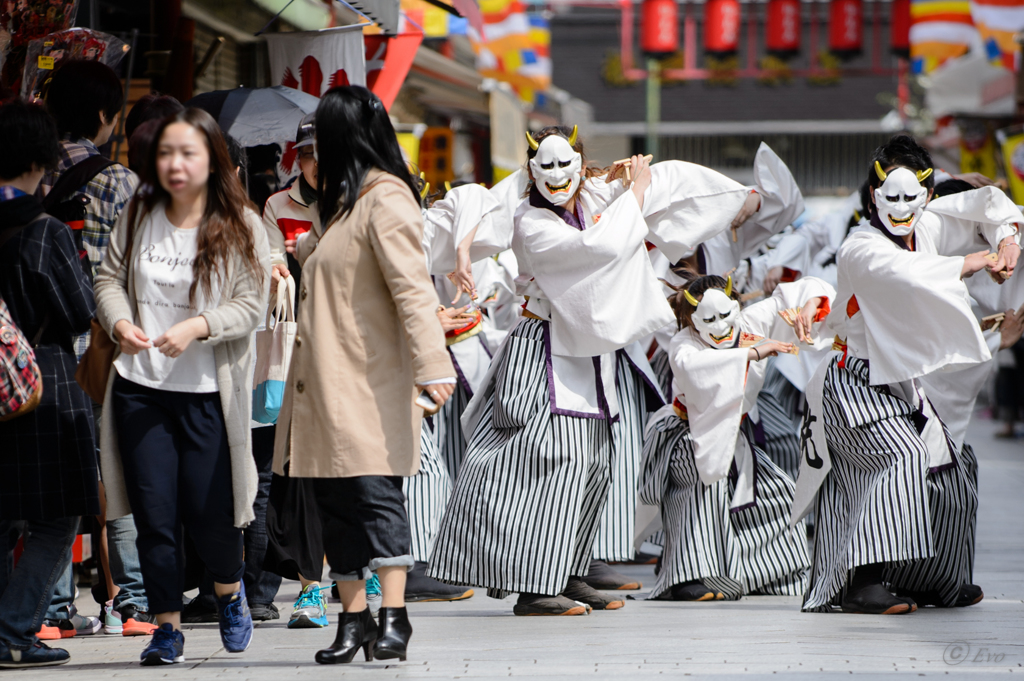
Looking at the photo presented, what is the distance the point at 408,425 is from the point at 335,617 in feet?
5.24

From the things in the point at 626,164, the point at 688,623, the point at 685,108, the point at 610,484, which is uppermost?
the point at 685,108

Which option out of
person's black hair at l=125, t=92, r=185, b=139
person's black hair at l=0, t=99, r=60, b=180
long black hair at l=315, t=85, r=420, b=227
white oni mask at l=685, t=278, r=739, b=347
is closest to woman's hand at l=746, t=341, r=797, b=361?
white oni mask at l=685, t=278, r=739, b=347

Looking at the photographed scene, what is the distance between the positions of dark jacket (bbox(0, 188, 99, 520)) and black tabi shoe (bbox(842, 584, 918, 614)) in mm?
2748

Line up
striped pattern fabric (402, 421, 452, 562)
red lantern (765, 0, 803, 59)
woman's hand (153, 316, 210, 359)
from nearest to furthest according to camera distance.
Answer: woman's hand (153, 316, 210, 359) < striped pattern fabric (402, 421, 452, 562) < red lantern (765, 0, 803, 59)

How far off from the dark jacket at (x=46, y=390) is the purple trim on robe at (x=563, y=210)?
6.23 ft

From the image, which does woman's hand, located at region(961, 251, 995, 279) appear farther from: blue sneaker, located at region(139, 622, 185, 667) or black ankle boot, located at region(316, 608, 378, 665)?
blue sneaker, located at region(139, 622, 185, 667)

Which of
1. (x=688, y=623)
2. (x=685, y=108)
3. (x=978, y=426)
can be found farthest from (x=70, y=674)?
(x=685, y=108)

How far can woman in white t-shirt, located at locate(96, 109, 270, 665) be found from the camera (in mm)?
3795

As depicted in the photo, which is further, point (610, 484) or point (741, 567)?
point (741, 567)

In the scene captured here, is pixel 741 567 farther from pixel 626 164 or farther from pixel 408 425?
pixel 408 425

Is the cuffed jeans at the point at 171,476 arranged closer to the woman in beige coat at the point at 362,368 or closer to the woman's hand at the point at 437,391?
the woman in beige coat at the point at 362,368

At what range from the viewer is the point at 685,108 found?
Answer: 28984 mm

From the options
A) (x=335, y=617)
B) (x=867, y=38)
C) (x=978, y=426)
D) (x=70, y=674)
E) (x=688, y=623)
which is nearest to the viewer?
(x=70, y=674)

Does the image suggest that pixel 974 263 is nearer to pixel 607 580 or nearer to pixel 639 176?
pixel 639 176
